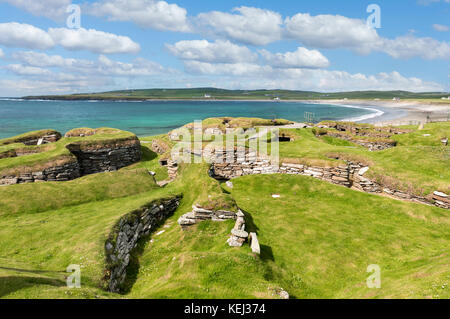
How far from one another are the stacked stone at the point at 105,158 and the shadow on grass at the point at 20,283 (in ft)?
91.9

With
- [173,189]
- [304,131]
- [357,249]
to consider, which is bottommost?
[357,249]


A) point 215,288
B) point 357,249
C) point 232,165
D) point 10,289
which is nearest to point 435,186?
point 357,249

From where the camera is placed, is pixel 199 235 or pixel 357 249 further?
pixel 199 235

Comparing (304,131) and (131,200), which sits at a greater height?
(304,131)

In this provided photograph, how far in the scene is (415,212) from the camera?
16.8m

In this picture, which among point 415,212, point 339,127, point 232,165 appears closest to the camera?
point 415,212

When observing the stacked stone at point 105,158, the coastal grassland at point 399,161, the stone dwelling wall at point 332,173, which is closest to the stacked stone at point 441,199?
the stone dwelling wall at point 332,173

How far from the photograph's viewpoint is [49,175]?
85.1 ft

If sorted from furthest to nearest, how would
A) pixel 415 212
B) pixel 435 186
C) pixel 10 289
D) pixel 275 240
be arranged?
1. pixel 435 186
2. pixel 415 212
3. pixel 275 240
4. pixel 10 289

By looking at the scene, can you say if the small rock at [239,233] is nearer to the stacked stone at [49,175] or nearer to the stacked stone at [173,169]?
the stacked stone at [173,169]

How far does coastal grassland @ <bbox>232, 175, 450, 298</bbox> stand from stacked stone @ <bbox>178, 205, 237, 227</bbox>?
7.98 feet

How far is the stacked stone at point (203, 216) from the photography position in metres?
15.0

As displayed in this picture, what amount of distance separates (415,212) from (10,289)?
24.0 meters

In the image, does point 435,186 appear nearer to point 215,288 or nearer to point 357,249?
point 357,249
